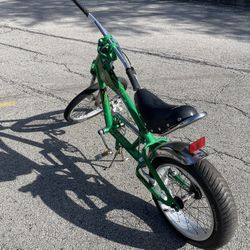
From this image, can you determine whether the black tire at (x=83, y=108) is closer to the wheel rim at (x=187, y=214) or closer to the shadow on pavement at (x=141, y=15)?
the wheel rim at (x=187, y=214)

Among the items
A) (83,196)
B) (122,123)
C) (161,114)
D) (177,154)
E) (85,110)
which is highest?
(161,114)

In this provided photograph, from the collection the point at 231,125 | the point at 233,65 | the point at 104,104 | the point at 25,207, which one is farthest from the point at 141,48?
the point at 25,207

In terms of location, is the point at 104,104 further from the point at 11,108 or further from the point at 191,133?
the point at 11,108

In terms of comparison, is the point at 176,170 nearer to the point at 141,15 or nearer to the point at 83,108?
the point at 83,108

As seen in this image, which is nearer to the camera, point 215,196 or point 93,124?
point 215,196

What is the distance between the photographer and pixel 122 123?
3287 mm

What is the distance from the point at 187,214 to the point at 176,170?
1.25 feet

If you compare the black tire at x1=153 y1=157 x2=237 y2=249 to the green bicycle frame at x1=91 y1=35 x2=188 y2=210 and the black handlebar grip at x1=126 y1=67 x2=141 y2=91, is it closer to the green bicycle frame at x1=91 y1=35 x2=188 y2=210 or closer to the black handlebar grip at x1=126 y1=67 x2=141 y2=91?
the green bicycle frame at x1=91 y1=35 x2=188 y2=210

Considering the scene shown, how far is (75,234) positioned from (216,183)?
1148mm

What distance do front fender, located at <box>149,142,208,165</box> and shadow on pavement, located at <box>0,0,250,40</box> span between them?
541 cm

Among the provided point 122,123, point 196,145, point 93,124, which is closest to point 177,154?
point 196,145

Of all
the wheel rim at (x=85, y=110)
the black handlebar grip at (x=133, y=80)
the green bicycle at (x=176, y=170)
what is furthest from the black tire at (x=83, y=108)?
the black handlebar grip at (x=133, y=80)

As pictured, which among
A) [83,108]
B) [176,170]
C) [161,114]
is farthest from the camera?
[83,108]

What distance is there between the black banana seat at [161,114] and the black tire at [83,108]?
140 centimetres
